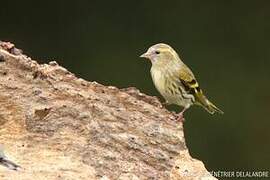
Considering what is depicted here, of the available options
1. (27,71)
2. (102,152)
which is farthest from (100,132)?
(27,71)

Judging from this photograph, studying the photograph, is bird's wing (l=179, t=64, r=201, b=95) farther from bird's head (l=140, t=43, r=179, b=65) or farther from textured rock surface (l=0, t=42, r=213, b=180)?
textured rock surface (l=0, t=42, r=213, b=180)

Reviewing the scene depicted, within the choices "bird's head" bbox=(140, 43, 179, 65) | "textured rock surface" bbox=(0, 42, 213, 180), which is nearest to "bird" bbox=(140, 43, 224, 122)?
"bird's head" bbox=(140, 43, 179, 65)

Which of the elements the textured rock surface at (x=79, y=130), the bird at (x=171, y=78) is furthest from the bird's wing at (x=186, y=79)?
the textured rock surface at (x=79, y=130)

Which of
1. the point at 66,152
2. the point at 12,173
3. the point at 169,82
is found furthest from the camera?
the point at 169,82

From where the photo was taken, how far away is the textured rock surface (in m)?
4.57

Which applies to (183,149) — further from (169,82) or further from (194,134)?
(194,134)

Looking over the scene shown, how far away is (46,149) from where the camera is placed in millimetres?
4605

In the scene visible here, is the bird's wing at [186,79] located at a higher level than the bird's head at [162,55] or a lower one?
lower

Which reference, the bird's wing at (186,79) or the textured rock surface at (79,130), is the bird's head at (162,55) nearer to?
the bird's wing at (186,79)

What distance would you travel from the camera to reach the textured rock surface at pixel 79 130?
4.57 m

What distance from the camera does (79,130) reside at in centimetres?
472

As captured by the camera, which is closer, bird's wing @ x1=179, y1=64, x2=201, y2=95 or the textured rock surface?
the textured rock surface

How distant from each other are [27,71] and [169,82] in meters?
1.35

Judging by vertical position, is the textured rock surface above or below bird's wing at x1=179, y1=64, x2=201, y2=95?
below
